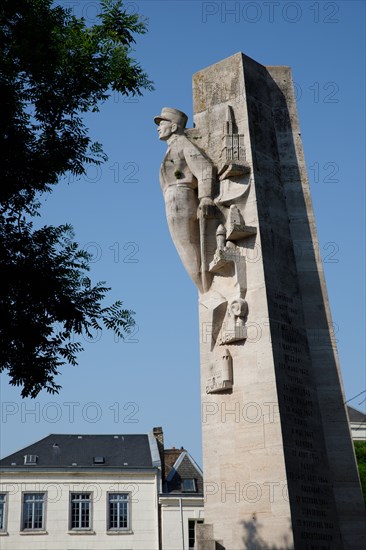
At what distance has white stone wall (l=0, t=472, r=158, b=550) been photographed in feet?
146

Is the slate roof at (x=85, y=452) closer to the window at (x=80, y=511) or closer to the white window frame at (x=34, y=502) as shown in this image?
the white window frame at (x=34, y=502)

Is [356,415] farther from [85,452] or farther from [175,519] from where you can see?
[85,452]

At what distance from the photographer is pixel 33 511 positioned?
44.8m

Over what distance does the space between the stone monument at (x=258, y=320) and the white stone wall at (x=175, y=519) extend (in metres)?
33.2

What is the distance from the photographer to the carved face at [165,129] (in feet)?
51.5

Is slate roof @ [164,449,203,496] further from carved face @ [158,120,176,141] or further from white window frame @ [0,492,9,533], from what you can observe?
carved face @ [158,120,176,141]

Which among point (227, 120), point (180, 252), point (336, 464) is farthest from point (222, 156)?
point (336, 464)

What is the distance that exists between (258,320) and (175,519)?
114 feet

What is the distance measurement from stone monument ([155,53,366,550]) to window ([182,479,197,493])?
33.6 meters

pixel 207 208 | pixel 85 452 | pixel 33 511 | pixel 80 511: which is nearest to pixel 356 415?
pixel 85 452

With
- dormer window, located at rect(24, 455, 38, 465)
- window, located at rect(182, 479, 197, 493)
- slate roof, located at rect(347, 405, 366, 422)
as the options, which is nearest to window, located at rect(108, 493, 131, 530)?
window, located at rect(182, 479, 197, 493)

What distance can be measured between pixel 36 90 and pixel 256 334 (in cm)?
595

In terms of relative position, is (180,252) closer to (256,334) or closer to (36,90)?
(256,334)

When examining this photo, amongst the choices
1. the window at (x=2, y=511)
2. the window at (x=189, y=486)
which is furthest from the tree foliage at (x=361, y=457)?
the window at (x=2, y=511)
